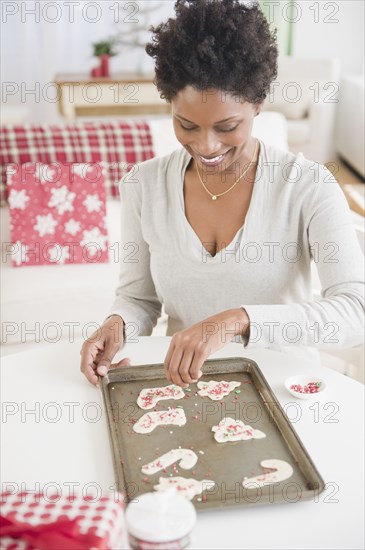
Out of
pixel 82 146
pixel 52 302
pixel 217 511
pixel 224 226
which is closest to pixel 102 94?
pixel 82 146

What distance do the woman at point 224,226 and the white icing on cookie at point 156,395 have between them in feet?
0.34

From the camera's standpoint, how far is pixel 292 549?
2.95ft

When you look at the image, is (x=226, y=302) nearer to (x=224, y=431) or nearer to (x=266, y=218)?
(x=266, y=218)

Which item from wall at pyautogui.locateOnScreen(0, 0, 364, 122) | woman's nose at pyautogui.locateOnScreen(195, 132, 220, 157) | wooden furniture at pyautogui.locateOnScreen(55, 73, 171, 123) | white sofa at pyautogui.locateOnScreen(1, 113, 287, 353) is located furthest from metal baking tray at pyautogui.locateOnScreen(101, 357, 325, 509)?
wall at pyautogui.locateOnScreen(0, 0, 364, 122)

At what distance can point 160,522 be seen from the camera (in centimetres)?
61

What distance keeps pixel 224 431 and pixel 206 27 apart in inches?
29.9

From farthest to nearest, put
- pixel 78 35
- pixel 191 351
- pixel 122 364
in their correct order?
1. pixel 78 35
2. pixel 122 364
3. pixel 191 351

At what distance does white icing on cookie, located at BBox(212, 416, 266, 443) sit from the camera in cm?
111

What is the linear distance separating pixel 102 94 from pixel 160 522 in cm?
526

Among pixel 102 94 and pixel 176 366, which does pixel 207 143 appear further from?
pixel 102 94

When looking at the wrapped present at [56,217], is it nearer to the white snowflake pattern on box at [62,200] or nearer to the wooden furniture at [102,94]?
the white snowflake pattern on box at [62,200]

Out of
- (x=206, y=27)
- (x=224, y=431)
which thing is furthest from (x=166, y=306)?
(x=206, y=27)

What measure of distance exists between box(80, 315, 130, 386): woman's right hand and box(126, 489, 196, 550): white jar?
71cm

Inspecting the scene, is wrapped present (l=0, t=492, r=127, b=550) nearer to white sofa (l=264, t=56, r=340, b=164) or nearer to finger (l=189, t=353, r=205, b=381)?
finger (l=189, t=353, r=205, b=381)
